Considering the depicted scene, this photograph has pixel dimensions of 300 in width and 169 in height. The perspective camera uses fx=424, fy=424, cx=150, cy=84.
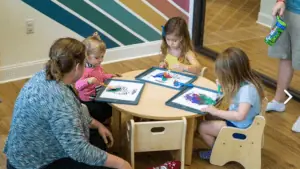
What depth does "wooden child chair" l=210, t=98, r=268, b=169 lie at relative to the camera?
2203 mm

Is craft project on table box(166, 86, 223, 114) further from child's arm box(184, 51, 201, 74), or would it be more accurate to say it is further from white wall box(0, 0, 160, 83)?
white wall box(0, 0, 160, 83)

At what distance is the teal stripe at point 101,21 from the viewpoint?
137 inches

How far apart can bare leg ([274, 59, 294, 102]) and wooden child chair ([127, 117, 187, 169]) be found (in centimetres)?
115

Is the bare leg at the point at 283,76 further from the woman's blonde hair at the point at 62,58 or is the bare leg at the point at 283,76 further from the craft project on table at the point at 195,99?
the woman's blonde hair at the point at 62,58

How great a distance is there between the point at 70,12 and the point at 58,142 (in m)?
1.96

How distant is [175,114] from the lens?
2.11m

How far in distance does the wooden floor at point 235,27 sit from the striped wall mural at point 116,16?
1.20 feet

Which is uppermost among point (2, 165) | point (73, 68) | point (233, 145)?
point (73, 68)

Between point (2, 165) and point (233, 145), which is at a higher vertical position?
point (233, 145)

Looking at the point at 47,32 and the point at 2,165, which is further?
the point at 47,32

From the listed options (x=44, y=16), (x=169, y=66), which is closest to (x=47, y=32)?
(x=44, y=16)

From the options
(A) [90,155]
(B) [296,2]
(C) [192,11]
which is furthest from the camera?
(C) [192,11]

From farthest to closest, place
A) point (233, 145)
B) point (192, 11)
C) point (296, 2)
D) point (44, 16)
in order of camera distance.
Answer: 1. point (192, 11)
2. point (44, 16)
3. point (296, 2)
4. point (233, 145)

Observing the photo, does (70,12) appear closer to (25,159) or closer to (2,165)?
(2,165)
